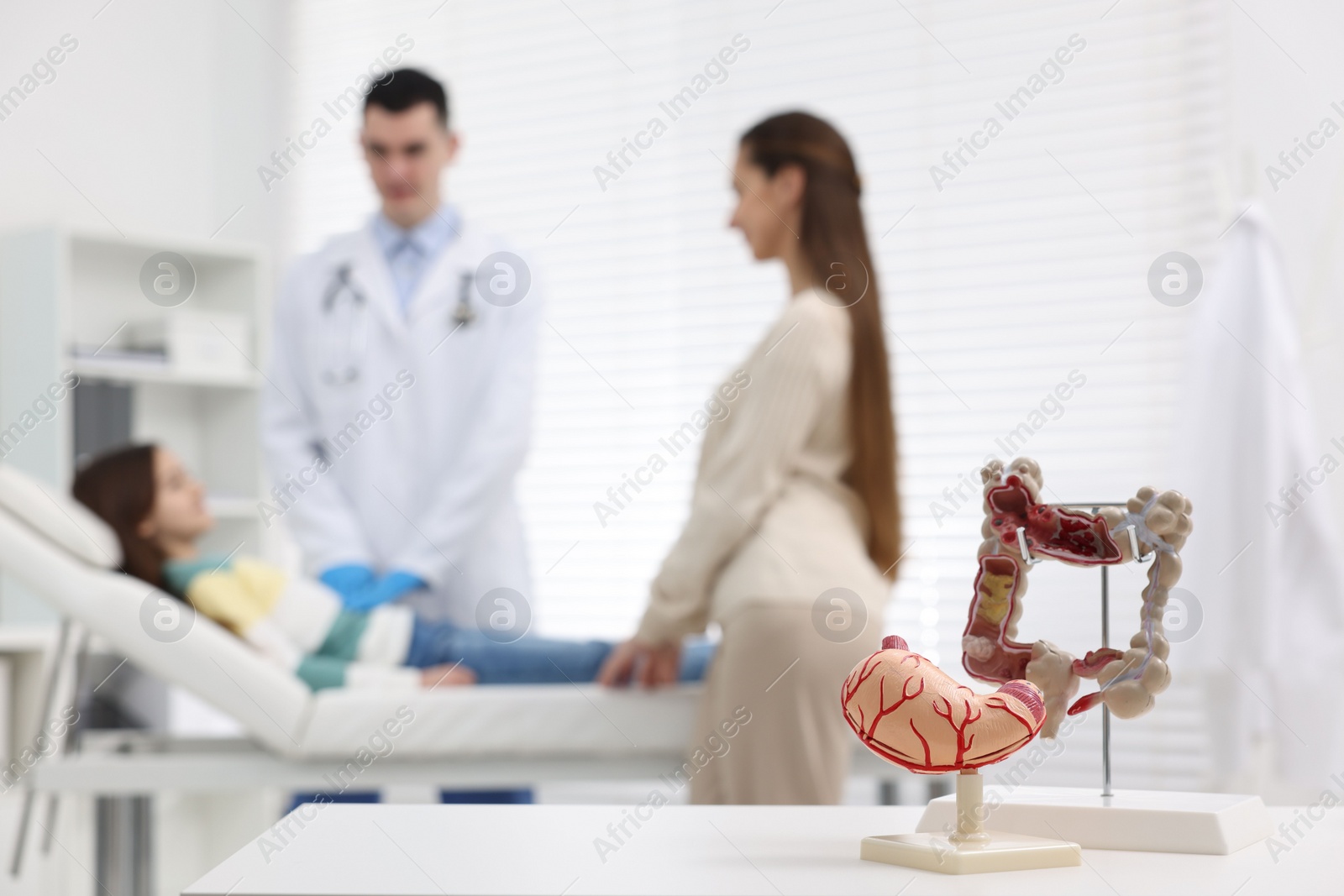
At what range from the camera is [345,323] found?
230 cm

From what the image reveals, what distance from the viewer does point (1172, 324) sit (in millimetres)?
2410

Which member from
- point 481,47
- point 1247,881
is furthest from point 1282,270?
point 481,47

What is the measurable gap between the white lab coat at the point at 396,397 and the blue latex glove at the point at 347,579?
0.20 ft

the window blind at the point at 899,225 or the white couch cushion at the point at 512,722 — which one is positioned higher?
the window blind at the point at 899,225

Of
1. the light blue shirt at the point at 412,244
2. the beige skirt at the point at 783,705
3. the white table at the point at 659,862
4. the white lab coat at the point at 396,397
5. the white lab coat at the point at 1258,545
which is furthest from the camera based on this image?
the light blue shirt at the point at 412,244

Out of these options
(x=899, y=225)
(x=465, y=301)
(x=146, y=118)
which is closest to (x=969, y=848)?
(x=465, y=301)

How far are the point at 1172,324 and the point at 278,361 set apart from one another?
5.93 feet

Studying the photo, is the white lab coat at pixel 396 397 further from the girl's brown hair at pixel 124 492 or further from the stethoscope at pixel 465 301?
the girl's brown hair at pixel 124 492

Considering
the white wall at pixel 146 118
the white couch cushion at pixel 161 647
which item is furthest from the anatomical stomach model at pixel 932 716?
the white wall at pixel 146 118

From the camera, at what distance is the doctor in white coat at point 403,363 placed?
7.33ft

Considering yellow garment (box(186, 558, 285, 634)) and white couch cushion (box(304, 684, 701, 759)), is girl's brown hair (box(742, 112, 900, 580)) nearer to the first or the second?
white couch cushion (box(304, 684, 701, 759))

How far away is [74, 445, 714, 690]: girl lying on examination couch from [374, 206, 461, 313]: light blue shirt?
0.57m

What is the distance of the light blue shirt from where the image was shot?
7.75 feet

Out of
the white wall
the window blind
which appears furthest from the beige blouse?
the white wall
